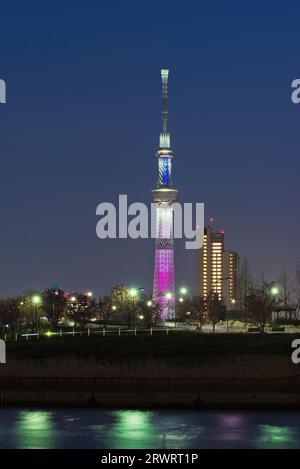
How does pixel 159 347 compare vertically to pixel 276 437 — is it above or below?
above

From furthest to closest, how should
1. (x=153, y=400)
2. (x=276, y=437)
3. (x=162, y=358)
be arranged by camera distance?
(x=162, y=358), (x=153, y=400), (x=276, y=437)

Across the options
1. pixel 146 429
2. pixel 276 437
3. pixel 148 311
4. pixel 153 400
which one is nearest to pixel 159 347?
pixel 153 400

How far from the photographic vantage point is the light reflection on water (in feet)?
105

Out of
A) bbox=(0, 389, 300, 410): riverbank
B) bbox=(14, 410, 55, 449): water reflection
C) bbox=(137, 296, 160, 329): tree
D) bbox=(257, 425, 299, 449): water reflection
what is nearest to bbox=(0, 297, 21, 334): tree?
bbox=(137, 296, 160, 329): tree

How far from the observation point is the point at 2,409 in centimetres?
4303

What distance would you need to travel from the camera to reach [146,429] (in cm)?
3547

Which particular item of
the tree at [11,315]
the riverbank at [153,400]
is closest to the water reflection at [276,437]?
the riverbank at [153,400]

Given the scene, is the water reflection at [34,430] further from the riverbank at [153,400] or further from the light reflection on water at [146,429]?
the riverbank at [153,400]

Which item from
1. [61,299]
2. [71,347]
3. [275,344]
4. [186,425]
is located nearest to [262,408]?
[186,425]

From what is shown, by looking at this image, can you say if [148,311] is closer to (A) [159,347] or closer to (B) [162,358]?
(A) [159,347]

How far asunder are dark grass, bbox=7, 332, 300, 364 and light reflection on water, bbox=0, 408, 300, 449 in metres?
23.7

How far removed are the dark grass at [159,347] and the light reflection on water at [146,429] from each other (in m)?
23.7

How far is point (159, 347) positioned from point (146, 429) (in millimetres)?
41583
